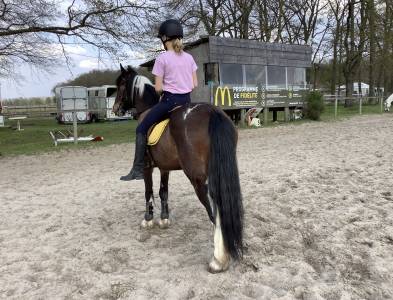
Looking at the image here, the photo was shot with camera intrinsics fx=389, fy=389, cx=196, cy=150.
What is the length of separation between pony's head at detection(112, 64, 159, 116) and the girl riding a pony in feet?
1.57

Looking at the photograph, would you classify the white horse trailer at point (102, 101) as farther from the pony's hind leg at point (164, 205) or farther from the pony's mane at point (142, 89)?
the pony's hind leg at point (164, 205)

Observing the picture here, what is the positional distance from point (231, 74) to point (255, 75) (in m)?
1.66

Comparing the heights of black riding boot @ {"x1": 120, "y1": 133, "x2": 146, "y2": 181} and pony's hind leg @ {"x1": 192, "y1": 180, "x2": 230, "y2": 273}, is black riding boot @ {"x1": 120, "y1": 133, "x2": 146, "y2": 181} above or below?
above

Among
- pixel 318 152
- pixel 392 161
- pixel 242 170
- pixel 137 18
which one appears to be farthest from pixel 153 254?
pixel 137 18

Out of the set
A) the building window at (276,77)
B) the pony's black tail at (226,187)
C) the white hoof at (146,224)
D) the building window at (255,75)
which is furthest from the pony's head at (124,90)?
the building window at (276,77)

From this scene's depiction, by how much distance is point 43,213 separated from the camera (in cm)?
518

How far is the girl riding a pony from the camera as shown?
3734 millimetres

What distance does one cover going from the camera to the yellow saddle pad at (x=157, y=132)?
3.80m

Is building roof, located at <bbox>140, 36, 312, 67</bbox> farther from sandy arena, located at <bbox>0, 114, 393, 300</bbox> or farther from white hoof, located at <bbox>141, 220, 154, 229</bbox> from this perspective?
white hoof, located at <bbox>141, 220, 154, 229</bbox>

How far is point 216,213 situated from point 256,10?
84.0 ft

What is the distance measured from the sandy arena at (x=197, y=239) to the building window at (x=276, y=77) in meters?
13.0

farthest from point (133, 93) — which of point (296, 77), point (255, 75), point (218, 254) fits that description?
point (296, 77)

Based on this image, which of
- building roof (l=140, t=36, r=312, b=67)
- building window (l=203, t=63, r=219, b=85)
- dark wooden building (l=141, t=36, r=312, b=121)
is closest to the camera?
dark wooden building (l=141, t=36, r=312, b=121)

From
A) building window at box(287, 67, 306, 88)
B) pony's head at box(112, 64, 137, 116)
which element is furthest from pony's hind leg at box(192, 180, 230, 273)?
building window at box(287, 67, 306, 88)
